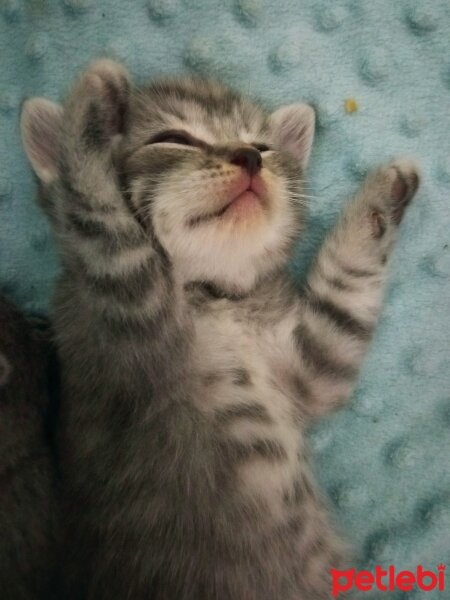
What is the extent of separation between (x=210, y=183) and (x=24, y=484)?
53 centimetres

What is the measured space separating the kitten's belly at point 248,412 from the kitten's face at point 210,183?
0.31 ft

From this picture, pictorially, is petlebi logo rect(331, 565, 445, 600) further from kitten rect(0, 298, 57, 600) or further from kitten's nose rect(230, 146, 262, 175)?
kitten's nose rect(230, 146, 262, 175)

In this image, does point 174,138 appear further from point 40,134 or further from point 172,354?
point 172,354

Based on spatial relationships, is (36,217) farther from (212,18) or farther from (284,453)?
(284,453)

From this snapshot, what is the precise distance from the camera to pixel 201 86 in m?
1.09

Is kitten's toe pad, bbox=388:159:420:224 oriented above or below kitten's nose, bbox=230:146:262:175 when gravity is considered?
below

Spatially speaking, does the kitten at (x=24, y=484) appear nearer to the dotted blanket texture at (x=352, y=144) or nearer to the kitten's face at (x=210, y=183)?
the dotted blanket texture at (x=352, y=144)

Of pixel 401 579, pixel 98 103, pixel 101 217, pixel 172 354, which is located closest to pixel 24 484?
pixel 172 354

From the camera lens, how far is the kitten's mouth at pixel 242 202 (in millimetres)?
904

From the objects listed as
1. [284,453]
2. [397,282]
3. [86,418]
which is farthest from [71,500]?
[397,282]

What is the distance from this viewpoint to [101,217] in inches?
33.2

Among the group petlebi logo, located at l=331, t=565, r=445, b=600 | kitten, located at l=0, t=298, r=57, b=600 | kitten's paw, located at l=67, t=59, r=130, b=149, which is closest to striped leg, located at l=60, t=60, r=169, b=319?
kitten's paw, located at l=67, t=59, r=130, b=149

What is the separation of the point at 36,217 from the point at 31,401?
33 cm

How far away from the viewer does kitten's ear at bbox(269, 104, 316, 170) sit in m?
1.12
